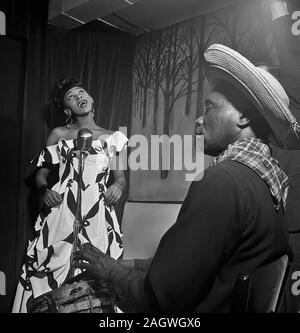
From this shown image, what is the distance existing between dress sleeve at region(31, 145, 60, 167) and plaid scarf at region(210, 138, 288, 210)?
1.00 metres

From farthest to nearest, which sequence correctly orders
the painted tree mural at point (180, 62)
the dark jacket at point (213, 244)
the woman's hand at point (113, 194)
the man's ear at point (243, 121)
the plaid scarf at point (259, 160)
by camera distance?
the woman's hand at point (113, 194) → the painted tree mural at point (180, 62) → the man's ear at point (243, 121) → the plaid scarf at point (259, 160) → the dark jacket at point (213, 244)

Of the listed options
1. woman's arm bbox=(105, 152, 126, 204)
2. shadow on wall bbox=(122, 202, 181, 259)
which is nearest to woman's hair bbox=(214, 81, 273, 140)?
shadow on wall bbox=(122, 202, 181, 259)

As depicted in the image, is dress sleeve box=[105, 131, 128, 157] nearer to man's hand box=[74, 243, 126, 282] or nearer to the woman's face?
the woman's face

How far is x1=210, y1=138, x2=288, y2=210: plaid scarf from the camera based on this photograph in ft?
3.09

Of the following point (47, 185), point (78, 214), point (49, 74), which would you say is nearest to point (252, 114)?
point (78, 214)

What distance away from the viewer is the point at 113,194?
173cm

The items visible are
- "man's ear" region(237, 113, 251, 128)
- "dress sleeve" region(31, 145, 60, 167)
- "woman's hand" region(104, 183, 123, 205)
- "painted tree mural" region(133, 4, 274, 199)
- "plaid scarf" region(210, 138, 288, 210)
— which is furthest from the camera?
"dress sleeve" region(31, 145, 60, 167)

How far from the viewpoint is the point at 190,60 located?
5.51 ft

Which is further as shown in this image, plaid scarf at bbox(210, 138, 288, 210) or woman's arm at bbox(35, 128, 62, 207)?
woman's arm at bbox(35, 128, 62, 207)

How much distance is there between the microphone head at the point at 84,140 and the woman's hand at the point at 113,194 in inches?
7.7

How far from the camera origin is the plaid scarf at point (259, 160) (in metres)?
0.94

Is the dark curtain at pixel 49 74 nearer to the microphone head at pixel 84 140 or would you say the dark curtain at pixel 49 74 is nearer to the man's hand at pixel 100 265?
the microphone head at pixel 84 140

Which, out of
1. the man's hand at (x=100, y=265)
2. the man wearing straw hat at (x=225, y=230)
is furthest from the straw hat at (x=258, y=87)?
the man's hand at (x=100, y=265)

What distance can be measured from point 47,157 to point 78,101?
0.28 metres
